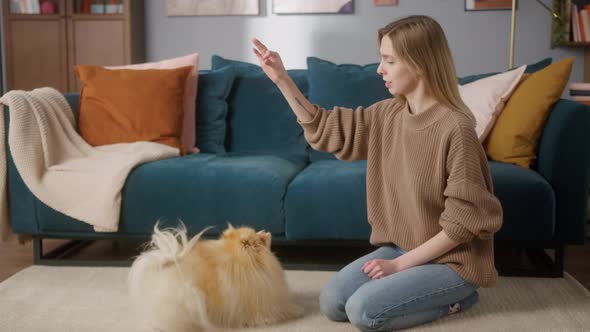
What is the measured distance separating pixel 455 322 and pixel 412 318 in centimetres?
16

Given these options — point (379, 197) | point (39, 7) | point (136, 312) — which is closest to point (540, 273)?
point (379, 197)

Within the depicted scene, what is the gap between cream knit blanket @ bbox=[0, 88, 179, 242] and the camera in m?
2.55

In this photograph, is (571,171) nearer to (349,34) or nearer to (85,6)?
(349,34)

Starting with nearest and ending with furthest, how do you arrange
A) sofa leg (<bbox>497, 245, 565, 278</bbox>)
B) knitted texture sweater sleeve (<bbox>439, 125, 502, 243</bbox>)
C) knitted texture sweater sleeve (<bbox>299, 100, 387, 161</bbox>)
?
knitted texture sweater sleeve (<bbox>439, 125, 502, 243</bbox>) < knitted texture sweater sleeve (<bbox>299, 100, 387, 161</bbox>) < sofa leg (<bbox>497, 245, 565, 278</bbox>)

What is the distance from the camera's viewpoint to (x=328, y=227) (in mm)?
2473

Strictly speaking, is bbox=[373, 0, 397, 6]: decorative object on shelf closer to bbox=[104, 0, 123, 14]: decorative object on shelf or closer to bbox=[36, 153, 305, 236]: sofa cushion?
bbox=[104, 0, 123, 14]: decorative object on shelf

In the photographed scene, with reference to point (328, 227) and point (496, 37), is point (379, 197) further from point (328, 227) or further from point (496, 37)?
point (496, 37)

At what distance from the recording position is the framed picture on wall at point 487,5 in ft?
15.1

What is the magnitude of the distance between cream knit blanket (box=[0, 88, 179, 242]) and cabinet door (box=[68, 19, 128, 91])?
2.07m

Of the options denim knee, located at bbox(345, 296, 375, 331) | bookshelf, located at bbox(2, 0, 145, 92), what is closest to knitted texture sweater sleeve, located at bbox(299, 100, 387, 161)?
denim knee, located at bbox(345, 296, 375, 331)

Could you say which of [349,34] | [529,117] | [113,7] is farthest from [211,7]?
[529,117]

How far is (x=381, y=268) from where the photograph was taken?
1919 millimetres

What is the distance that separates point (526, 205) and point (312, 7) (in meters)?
2.79

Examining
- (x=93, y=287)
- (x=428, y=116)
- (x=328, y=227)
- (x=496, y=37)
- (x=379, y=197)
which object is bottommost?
(x=93, y=287)
